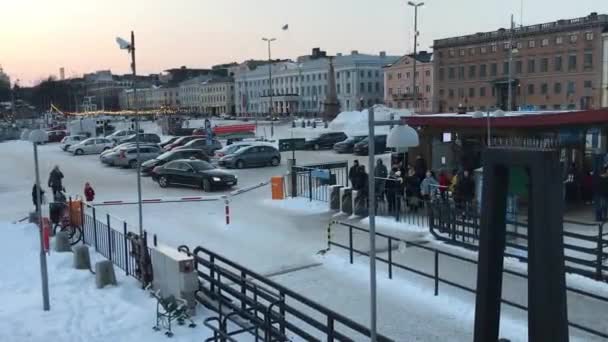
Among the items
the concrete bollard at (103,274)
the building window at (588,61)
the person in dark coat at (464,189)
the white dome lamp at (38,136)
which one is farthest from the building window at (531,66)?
the white dome lamp at (38,136)

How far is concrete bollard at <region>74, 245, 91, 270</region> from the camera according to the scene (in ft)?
44.7

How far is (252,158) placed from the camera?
35.7m

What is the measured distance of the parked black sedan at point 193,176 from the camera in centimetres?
2691

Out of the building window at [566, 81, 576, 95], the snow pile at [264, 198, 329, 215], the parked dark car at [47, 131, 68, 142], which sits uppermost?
the building window at [566, 81, 576, 95]

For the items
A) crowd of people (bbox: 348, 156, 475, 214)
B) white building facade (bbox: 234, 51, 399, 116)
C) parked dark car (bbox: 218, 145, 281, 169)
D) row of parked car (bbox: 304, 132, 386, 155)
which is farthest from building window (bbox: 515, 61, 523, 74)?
crowd of people (bbox: 348, 156, 475, 214)

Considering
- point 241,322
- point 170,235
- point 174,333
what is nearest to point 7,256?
point 170,235

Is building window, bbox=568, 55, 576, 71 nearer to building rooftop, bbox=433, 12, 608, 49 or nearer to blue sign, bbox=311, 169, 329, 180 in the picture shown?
building rooftop, bbox=433, 12, 608, 49

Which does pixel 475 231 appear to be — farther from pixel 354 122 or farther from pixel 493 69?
pixel 493 69

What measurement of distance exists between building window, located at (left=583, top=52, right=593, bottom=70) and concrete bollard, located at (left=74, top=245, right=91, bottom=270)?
77.5m

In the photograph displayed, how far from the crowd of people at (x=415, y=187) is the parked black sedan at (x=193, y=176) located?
26.5 ft

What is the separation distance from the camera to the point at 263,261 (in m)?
14.2

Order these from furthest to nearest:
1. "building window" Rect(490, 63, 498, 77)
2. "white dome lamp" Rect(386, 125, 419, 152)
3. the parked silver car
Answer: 1. "building window" Rect(490, 63, 498, 77)
2. the parked silver car
3. "white dome lamp" Rect(386, 125, 419, 152)

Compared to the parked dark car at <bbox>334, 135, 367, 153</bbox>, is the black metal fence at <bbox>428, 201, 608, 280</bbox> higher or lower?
lower

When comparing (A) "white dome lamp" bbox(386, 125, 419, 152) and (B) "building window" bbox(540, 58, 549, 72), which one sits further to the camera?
(B) "building window" bbox(540, 58, 549, 72)
